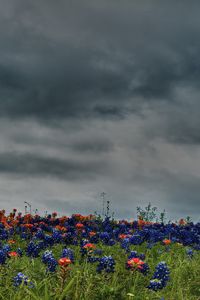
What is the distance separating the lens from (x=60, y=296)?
20.1 feet

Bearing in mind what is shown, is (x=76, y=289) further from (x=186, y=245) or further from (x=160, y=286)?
(x=186, y=245)

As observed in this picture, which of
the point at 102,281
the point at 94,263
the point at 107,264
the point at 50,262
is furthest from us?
the point at 94,263

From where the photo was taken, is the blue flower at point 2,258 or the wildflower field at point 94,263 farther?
the blue flower at point 2,258

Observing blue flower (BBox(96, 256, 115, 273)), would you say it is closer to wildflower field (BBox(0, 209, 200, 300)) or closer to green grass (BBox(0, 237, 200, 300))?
wildflower field (BBox(0, 209, 200, 300))

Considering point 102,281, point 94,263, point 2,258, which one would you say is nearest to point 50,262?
point 2,258

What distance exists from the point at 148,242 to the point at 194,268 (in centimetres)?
329

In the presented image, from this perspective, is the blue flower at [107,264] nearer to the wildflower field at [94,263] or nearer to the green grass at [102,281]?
the wildflower field at [94,263]

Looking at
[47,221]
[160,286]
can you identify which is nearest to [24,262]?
[160,286]

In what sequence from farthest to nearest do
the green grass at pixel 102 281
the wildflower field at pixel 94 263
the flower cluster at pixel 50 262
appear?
1. the flower cluster at pixel 50 262
2. the wildflower field at pixel 94 263
3. the green grass at pixel 102 281

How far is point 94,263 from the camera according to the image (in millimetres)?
10305

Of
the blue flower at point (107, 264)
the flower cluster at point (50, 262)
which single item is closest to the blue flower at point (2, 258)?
the flower cluster at point (50, 262)

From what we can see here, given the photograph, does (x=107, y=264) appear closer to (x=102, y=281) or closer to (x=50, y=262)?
(x=102, y=281)

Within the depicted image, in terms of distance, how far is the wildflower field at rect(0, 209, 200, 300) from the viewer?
685cm

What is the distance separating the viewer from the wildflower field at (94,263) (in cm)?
685
